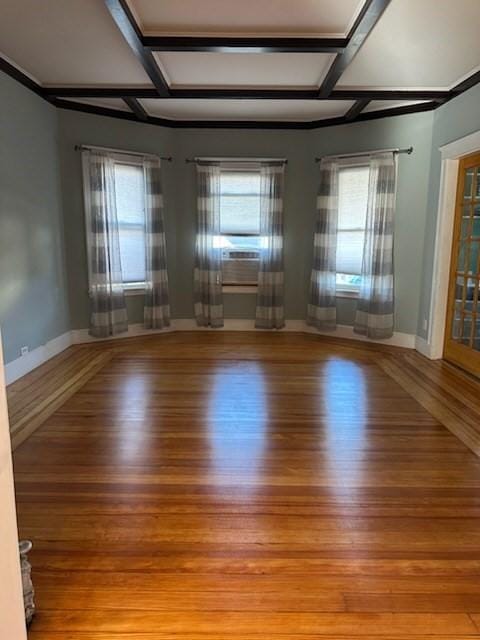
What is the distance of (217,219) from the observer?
18.7ft

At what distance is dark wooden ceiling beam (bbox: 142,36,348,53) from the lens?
125 inches

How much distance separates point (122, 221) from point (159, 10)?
2792 millimetres

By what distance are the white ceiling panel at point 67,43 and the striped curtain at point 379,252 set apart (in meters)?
2.75

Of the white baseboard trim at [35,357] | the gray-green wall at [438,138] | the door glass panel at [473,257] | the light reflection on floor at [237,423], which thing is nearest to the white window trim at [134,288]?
the white baseboard trim at [35,357]

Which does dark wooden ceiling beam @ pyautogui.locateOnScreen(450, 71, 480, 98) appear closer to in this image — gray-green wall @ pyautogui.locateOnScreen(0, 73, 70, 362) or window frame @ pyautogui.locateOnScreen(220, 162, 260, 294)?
window frame @ pyautogui.locateOnScreen(220, 162, 260, 294)

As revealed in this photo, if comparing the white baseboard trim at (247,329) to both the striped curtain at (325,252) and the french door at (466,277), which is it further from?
the french door at (466,277)

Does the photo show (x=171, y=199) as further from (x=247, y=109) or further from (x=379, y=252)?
(x=379, y=252)

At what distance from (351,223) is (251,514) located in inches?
166

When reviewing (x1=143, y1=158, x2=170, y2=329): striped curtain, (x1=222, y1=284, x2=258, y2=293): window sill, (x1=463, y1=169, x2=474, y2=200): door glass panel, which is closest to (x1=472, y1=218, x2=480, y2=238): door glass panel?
(x1=463, y1=169, x2=474, y2=200): door glass panel

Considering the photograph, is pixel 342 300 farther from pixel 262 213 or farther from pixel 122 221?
pixel 122 221

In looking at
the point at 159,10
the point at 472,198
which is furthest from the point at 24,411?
the point at 472,198

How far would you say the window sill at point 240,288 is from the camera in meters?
5.97

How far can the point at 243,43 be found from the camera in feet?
10.5

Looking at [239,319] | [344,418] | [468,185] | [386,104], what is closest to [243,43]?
[386,104]
